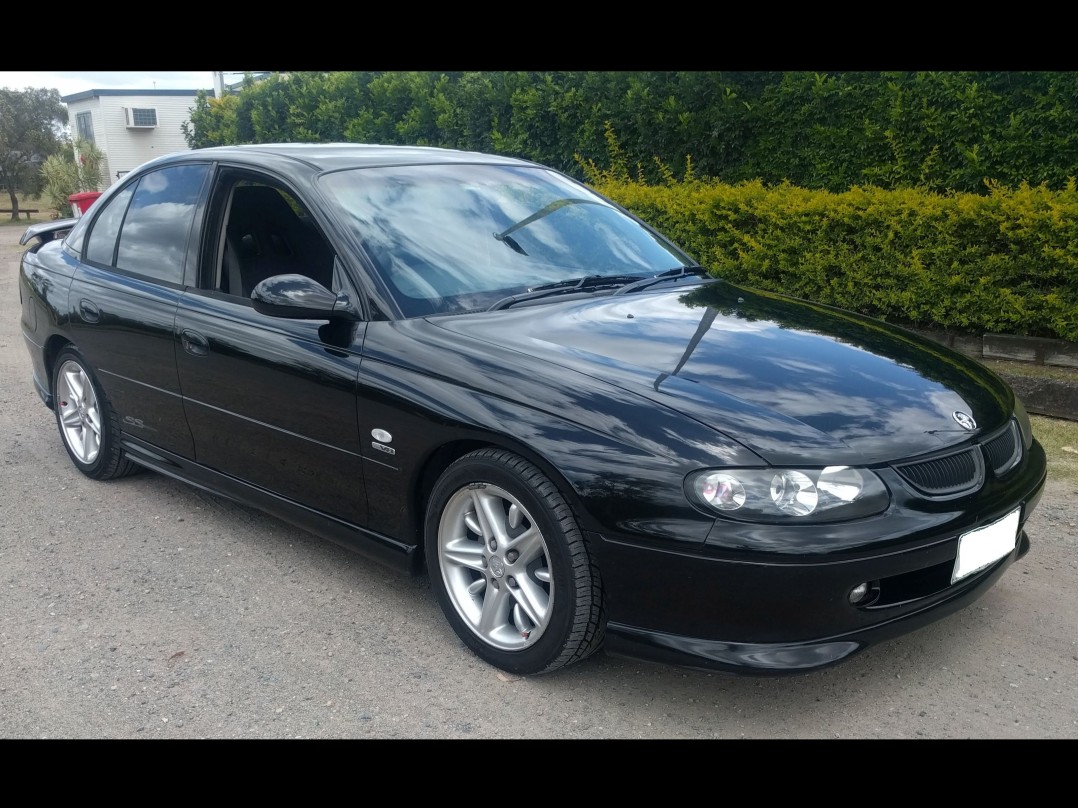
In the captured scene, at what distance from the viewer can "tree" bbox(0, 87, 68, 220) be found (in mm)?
32812

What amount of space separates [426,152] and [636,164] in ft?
18.3

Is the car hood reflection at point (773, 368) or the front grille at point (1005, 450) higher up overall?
the car hood reflection at point (773, 368)

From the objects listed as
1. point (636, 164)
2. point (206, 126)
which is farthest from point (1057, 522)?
point (206, 126)

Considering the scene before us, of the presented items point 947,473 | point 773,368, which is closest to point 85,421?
point 773,368

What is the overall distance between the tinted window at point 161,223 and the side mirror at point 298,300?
3.59 feet

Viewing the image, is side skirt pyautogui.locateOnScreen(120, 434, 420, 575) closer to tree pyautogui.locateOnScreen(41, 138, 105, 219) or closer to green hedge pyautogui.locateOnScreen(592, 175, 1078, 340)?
green hedge pyautogui.locateOnScreen(592, 175, 1078, 340)

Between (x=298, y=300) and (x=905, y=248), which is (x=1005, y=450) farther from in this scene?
(x=905, y=248)

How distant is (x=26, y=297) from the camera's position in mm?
5645

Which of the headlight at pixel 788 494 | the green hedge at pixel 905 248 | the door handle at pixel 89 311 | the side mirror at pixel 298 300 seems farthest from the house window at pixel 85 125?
the headlight at pixel 788 494

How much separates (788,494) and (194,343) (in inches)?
103

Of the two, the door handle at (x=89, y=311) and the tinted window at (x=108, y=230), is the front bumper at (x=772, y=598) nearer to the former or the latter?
the door handle at (x=89, y=311)

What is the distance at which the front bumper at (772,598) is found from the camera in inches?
106

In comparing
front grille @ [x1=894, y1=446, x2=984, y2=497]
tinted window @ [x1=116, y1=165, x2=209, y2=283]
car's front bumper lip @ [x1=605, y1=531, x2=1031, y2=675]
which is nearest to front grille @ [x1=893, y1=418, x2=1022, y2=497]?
front grille @ [x1=894, y1=446, x2=984, y2=497]
